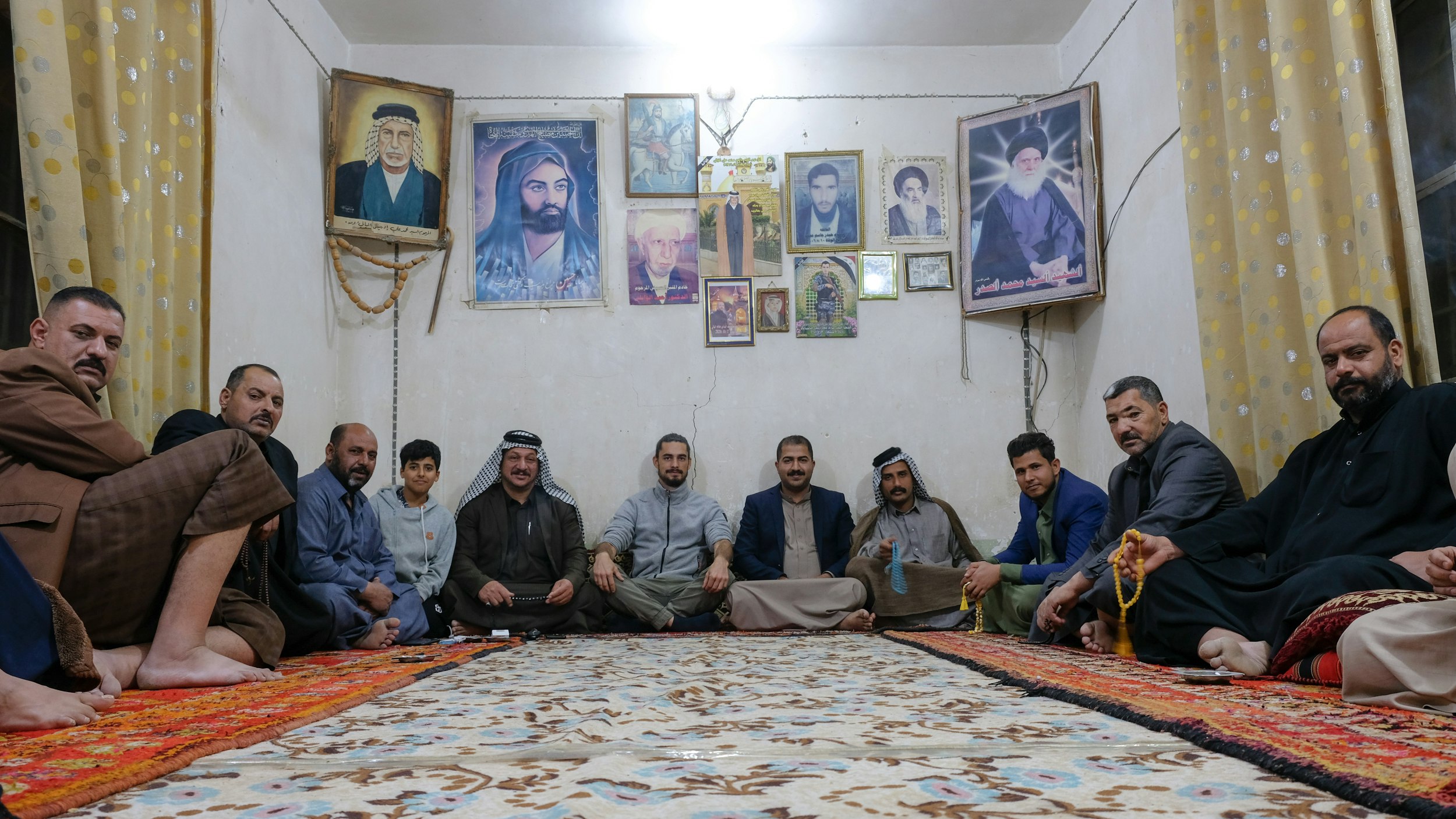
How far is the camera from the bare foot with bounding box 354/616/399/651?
420 cm

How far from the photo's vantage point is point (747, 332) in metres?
6.14

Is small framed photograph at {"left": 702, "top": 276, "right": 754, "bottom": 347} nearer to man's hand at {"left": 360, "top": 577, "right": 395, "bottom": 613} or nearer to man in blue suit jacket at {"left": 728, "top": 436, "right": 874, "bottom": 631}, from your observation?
man in blue suit jacket at {"left": 728, "top": 436, "right": 874, "bottom": 631}

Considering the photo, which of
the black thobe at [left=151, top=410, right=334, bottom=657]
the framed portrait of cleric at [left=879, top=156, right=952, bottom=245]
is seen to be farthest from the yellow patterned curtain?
the framed portrait of cleric at [left=879, top=156, right=952, bottom=245]

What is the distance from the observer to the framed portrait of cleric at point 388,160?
5.77 m

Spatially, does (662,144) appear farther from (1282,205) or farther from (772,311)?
(1282,205)

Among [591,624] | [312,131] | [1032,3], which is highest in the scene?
[1032,3]

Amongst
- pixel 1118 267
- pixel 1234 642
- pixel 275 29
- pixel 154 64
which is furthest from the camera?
pixel 1118 267

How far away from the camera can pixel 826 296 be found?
6176mm

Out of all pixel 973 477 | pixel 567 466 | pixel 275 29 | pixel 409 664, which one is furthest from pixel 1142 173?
pixel 275 29

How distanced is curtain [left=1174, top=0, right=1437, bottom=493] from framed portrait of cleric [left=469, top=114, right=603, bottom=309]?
3480 millimetres

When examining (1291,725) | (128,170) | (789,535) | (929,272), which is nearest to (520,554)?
(789,535)

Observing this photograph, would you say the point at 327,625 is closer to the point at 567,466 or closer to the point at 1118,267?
the point at 567,466

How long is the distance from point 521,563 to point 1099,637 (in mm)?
3077

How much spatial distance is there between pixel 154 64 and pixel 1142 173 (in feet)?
15.3
